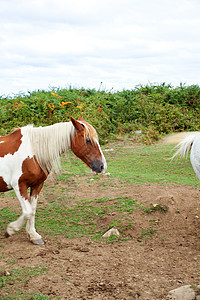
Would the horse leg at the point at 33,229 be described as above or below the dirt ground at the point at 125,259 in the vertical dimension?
above

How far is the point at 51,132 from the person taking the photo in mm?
4285

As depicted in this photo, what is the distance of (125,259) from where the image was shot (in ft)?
12.6

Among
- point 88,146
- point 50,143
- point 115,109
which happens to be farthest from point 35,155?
point 115,109

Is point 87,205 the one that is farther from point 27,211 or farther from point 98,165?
point 27,211

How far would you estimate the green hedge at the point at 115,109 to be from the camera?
11.9 metres

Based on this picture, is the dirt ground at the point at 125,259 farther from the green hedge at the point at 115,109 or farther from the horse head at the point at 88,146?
the green hedge at the point at 115,109

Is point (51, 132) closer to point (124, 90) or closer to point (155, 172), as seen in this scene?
point (155, 172)

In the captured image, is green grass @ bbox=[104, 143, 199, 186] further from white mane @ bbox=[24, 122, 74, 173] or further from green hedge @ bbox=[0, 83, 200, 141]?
white mane @ bbox=[24, 122, 74, 173]

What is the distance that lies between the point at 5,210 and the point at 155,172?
13.7ft

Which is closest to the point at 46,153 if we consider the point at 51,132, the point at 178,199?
the point at 51,132

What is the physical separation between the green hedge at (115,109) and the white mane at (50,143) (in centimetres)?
655

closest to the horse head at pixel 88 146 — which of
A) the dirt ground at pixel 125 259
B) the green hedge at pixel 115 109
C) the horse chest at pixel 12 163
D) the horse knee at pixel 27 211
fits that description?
the horse chest at pixel 12 163

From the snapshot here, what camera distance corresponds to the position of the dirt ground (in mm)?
3195

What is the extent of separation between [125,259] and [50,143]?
179cm
